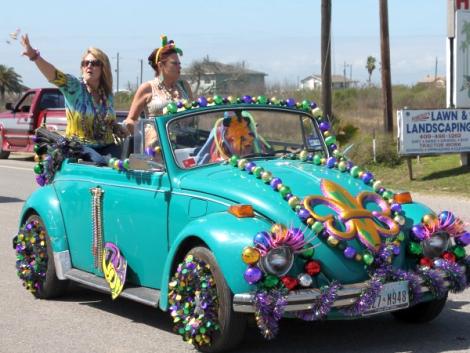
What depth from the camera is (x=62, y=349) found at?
580 centimetres

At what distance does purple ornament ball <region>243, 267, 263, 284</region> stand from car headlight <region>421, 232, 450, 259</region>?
4.17ft

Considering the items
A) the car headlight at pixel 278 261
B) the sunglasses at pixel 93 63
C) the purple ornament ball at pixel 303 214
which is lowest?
the car headlight at pixel 278 261

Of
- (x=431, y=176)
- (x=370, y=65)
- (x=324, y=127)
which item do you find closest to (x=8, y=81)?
(x=370, y=65)

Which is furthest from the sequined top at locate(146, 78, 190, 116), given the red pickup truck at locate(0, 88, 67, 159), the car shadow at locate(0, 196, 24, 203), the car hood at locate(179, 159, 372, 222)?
the red pickup truck at locate(0, 88, 67, 159)

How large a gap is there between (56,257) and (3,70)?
226ft

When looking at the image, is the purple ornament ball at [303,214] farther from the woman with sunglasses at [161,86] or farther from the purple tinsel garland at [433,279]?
the woman with sunglasses at [161,86]

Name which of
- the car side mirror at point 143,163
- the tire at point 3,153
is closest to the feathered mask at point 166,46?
the car side mirror at point 143,163

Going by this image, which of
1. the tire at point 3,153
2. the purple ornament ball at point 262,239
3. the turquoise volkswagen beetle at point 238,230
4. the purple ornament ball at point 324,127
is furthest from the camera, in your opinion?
the tire at point 3,153

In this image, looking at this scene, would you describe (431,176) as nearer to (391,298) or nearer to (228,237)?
(391,298)

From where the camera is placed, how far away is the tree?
72.8 m

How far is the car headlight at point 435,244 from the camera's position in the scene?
570cm

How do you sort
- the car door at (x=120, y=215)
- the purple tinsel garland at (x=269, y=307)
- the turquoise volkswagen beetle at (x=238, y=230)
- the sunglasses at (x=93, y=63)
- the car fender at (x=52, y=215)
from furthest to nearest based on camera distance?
the sunglasses at (x=93, y=63), the car fender at (x=52, y=215), the car door at (x=120, y=215), the turquoise volkswagen beetle at (x=238, y=230), the purple tinsel garland at (x=269, y=307)

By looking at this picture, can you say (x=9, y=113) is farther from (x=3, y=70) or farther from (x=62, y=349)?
(x=3, y=70)

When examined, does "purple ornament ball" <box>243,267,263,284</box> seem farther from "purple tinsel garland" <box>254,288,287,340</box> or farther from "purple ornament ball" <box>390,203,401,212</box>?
"purple ornament ball" <box>390,203,401,212</box>
